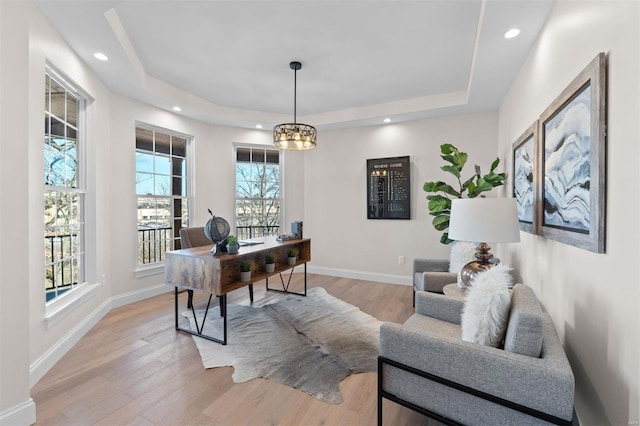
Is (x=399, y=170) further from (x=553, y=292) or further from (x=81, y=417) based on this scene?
(x=81, y=417)

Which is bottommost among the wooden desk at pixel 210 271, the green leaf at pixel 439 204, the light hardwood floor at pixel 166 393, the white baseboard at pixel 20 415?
the light hardwood floor at pixel 166 393

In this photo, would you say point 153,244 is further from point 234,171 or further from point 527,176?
point 527,176

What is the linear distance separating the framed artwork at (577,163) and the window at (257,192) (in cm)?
419

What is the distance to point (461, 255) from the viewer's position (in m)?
3.08

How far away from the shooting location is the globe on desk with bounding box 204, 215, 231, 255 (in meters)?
2.79

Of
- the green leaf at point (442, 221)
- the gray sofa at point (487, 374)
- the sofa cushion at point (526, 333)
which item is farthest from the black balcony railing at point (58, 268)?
the green leaf at point (442, 221)

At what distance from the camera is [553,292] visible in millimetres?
1943

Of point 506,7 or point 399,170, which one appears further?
point 399,170

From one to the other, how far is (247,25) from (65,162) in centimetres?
214

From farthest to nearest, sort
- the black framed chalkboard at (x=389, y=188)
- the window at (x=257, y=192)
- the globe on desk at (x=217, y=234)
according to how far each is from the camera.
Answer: the window at (x=257, y=192) < the black framed chalkboard at (x=389, y=188) < the globe on desk at (x=217, y=234)

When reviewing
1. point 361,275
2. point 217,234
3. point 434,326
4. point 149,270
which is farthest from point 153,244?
point 434,326

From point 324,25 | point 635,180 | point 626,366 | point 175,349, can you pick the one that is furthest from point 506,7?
point 175,349

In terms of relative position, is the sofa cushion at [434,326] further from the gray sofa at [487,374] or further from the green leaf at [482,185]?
the green leaf at [482,185]

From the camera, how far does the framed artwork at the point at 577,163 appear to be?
1.34 meters
